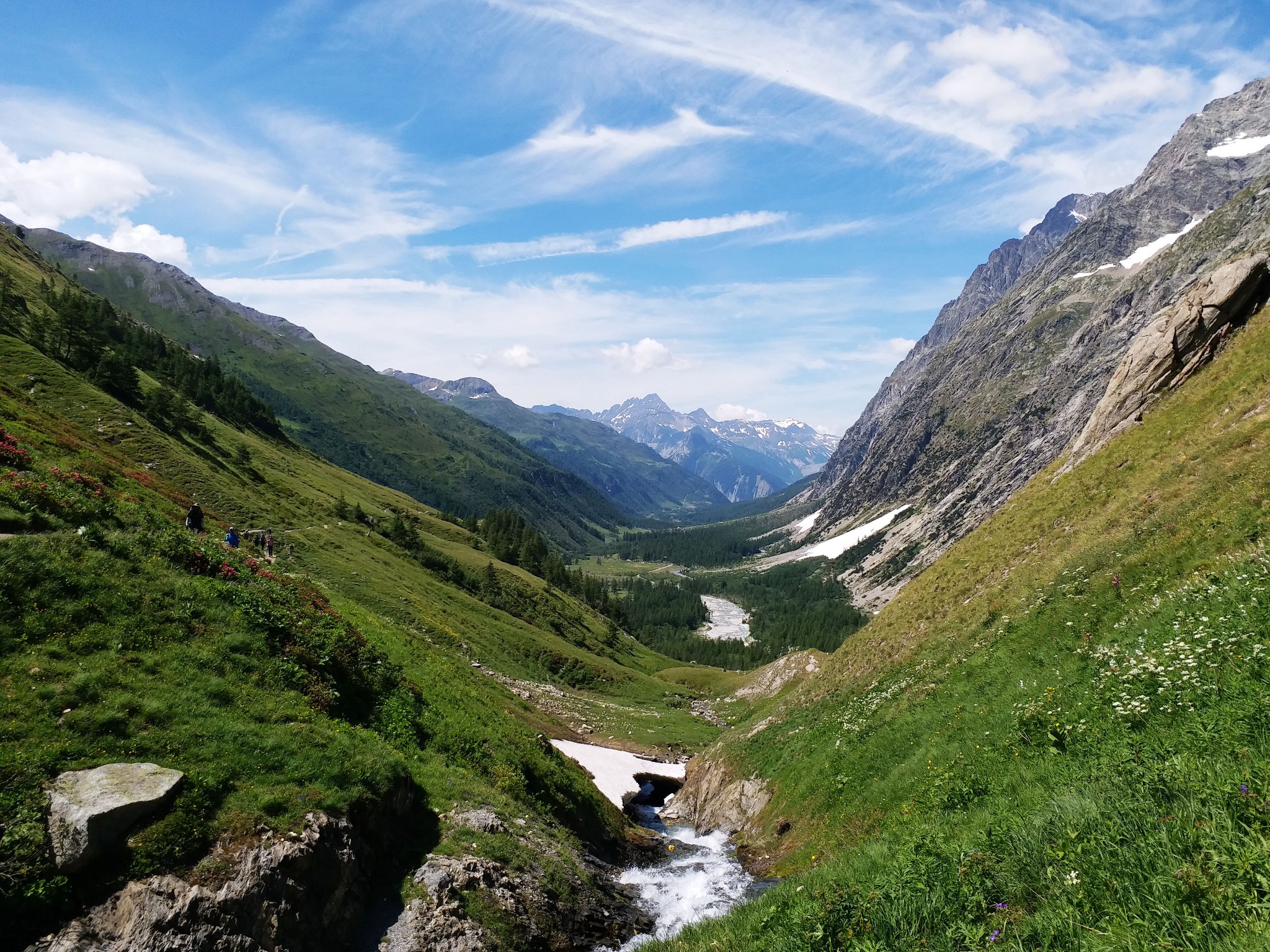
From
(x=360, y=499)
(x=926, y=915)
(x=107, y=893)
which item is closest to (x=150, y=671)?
(x=107, y=893)

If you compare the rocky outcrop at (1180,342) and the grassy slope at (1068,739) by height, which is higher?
the rocky outcrop at (1180,342)

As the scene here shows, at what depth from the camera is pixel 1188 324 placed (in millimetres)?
37375

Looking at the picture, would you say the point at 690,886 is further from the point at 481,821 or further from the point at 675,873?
the point at 481,821

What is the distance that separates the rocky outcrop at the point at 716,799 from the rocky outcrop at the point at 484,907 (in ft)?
48.8

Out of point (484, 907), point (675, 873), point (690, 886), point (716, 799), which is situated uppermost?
point (484, 907)

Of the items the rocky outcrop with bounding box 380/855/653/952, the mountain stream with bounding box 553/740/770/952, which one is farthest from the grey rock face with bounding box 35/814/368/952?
the mountain stream with bounding box 553/740/770/952

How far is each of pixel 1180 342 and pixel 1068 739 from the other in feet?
119

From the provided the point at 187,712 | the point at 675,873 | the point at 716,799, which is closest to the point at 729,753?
the point at 716,799

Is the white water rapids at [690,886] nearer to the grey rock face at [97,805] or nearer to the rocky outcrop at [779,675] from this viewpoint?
the grey rock face at [97,805]

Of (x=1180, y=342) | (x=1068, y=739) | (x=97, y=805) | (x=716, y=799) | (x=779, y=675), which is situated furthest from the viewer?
(x=779, y=675)

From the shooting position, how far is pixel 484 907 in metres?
16.4

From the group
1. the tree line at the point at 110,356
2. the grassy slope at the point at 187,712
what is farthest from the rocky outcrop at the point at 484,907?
the tree line at the point at 110,356

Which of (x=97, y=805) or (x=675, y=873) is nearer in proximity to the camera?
(x=97, y=805)

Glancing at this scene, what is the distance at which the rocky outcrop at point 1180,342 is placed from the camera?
3519 centimetres
